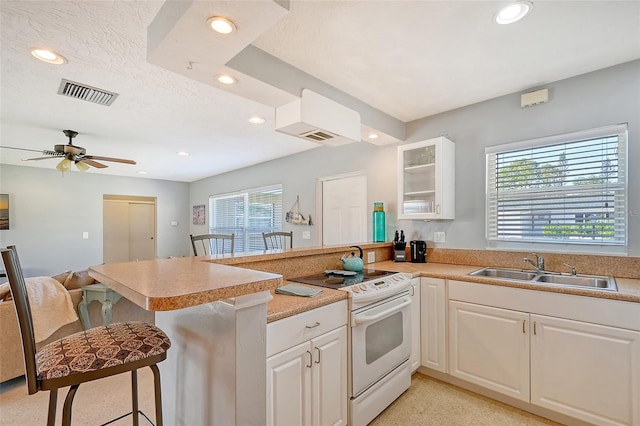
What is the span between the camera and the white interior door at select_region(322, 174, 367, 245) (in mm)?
3715

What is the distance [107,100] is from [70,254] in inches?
177

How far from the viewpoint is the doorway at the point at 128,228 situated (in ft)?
20.9

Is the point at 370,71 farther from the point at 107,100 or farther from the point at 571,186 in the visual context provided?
the point at 107,100

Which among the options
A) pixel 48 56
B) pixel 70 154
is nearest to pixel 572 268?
pixel 48 56

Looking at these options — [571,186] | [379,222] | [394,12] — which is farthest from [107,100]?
[571,186]

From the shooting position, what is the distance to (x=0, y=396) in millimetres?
2207

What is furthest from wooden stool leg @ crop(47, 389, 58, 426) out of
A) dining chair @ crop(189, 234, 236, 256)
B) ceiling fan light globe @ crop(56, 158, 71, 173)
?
ceiling fan light globe @ crop(56, 158, 71, 173)

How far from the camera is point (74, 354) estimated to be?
41.9 inches

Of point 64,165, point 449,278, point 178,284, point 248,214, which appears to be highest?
point 64,165

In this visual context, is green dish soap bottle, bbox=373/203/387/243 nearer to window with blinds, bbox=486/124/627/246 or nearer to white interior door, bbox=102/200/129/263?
window with blinds, bbox=486/124/627/246

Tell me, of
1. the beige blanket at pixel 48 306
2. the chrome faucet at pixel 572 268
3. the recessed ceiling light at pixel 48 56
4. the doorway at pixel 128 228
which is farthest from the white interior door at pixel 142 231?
the chrome faucet at pixel 572 268

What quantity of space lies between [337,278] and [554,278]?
5.45ft

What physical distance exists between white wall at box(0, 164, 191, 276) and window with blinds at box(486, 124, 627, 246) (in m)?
6.84

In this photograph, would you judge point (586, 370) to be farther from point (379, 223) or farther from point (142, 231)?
point (142, 231)
